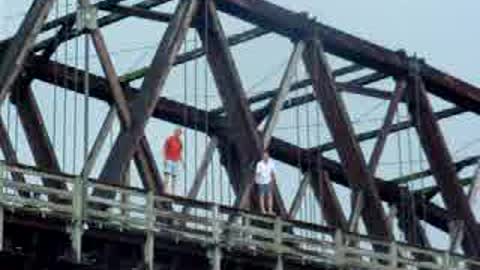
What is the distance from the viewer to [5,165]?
4366cm

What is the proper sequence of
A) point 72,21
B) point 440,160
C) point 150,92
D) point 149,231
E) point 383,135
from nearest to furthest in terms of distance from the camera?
point 149,231, point 150,92, point 72,21, point 383,135, point 440,160

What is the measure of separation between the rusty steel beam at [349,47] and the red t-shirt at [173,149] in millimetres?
4708

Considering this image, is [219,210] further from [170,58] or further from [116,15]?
[116,15]

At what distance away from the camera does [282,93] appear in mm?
54906

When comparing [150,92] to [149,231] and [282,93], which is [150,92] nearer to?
[282,93]

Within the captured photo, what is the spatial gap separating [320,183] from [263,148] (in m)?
12.6

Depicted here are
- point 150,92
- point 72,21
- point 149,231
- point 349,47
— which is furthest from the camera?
point 349,47

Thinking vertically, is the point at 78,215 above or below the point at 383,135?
below

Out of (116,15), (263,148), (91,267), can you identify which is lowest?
(91,267)

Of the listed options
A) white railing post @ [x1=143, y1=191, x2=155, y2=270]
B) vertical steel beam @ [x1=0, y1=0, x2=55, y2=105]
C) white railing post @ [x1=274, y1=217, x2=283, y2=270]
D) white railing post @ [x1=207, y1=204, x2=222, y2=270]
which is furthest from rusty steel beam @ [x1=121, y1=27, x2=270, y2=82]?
white railing post @ [x1=143, y1=191, x2=155, y2=270]

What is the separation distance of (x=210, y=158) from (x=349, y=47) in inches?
230

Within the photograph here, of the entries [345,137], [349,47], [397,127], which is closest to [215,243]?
[345,137]

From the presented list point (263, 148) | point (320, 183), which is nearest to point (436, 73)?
point (320, 183)

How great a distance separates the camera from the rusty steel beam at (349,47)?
55.5m
